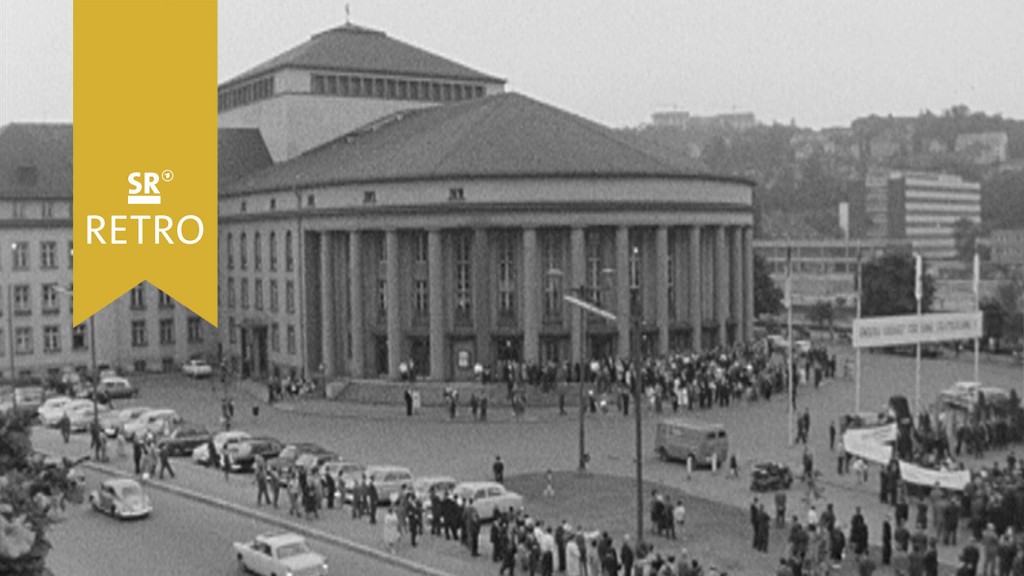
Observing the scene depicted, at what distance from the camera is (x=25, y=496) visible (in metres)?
10.8

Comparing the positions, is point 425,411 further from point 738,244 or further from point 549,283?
point 738,244

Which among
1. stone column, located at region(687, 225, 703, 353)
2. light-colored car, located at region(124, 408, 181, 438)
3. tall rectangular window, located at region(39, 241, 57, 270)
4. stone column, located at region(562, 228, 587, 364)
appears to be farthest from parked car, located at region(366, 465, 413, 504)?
tall rectangular window, located at region(39, 241, 57, 270)

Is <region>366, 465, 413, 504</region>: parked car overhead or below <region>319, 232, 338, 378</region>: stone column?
below

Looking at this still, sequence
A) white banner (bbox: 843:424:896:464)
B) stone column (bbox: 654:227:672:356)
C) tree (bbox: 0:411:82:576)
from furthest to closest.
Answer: stone column (bbox: 654:227:672:356) < white banner (bbox: 843:424:896:464) < tree (bbox: 0:411:82:576)

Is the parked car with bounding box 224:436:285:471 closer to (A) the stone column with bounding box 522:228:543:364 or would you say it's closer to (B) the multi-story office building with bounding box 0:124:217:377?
(A) the stone column with bounding box 522:228:543:364

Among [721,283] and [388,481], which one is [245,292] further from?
[388,481]

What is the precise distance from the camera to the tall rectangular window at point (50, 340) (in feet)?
271

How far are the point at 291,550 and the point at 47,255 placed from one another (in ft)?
197

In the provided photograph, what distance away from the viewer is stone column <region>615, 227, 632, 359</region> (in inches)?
2586

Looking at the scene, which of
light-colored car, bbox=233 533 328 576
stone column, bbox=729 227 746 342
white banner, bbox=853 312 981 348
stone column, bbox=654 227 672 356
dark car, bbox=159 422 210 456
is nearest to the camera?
light-colored car, bbox=233 533 328 576

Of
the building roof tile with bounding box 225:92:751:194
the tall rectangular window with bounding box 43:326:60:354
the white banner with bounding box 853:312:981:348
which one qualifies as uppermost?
the building roof tile with bounding box 225:92:751:194

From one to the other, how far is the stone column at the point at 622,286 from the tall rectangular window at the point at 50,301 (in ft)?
125

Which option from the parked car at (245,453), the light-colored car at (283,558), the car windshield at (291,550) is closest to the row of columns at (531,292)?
the parked car at (245,453)

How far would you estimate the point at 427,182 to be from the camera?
65438 millimetres
